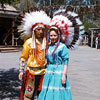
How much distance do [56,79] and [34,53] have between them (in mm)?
544

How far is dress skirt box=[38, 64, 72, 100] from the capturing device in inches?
130

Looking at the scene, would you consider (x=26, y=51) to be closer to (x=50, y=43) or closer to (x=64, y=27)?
(x=50, y=43)

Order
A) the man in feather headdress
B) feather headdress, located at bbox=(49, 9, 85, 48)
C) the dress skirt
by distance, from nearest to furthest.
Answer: the dress skirt < the man in feather headdress < feather headdress, located at bbox=(49, 9, 85, 48)

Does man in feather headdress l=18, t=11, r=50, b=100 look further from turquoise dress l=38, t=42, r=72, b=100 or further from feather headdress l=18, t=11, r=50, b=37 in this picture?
turquoise dress l=38, t=42, r=72, b=100

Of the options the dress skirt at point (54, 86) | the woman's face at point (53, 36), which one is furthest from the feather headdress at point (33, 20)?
the dress skirt at point (54, 86)

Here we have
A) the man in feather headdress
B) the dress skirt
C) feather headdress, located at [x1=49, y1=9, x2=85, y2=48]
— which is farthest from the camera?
feather headdress, located at [x1=49, y1=9, x2=85, y2=48]

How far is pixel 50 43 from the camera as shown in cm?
355

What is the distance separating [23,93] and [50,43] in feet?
3.06

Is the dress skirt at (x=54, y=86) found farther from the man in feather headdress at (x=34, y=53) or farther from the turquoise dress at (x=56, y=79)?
the man in feather headdress at (x=34, y=53)

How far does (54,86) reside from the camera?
3.33 m

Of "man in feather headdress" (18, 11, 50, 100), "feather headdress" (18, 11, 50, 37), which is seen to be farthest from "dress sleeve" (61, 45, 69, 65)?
"feather headdress" (18, 11, 50, 37)

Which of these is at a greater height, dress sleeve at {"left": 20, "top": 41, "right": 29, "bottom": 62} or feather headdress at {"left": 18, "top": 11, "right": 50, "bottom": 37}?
feather headdress at {"left": 18, "top": 11, "right": 50, "bottom": 37}

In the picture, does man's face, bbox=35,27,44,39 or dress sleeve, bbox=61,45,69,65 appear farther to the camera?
man's face, bbox=35,27,44,39

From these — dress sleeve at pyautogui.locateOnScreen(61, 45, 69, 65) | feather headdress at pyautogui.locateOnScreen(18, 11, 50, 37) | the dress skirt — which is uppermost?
feather headdress at pyautogui.locateOnScreen(18, 11, 50, 37)
